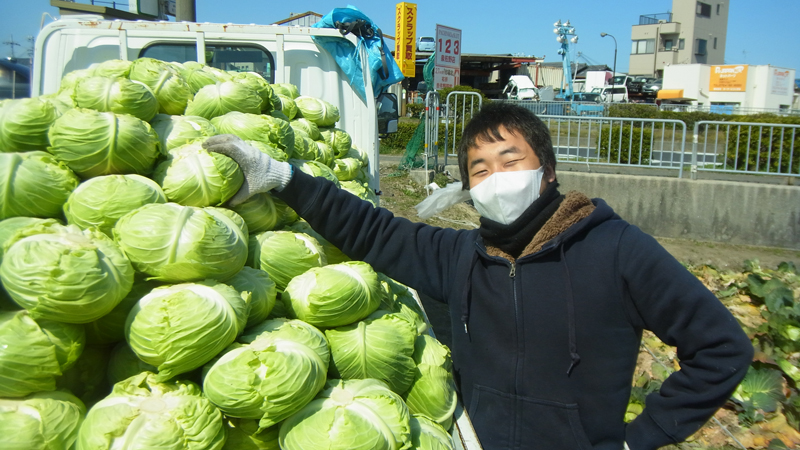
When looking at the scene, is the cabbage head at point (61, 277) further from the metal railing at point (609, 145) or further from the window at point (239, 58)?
the metal railing at point (609, 145)

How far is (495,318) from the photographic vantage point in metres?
2.28

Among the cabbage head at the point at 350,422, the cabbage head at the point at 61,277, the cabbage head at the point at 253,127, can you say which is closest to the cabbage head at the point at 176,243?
the cabbage head at the point at 61,277

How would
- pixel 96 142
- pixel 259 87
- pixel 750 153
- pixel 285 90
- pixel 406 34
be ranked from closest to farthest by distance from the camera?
1. pixel 96 142
2. pixel 259 87
3. pixel 285 90
4. pixel 750 153
5. pixel 406 34

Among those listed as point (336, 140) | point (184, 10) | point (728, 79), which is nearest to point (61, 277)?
point (336, 140)

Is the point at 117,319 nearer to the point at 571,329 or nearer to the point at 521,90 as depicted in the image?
the point at 571,329

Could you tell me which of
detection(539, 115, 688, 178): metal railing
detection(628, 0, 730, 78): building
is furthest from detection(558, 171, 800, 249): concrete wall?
detection(628, 0, 730, 78): building

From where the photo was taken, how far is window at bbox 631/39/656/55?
61.9m

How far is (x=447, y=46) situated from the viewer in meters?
14.2

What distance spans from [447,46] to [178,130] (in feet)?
41.0

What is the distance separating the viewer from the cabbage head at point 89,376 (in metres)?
2.04

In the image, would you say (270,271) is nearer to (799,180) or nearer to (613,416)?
(613,416)

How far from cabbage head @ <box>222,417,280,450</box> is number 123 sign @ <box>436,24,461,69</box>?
1293 centimetres

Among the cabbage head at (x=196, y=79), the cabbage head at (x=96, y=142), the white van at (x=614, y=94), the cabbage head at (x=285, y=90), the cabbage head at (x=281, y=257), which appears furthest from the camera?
the white van at (x=614, y=94)

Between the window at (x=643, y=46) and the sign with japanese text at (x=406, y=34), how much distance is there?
→ 52.0 m
